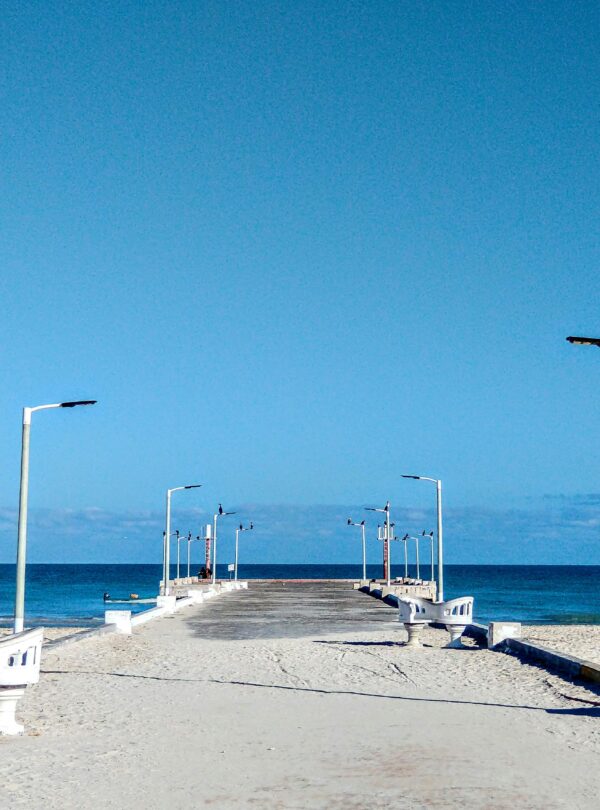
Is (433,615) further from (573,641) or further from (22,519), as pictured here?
(22,519)

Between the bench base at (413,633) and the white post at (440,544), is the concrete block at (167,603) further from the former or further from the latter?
the bench base at (413,633)

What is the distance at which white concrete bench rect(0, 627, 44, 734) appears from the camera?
34.5 feet

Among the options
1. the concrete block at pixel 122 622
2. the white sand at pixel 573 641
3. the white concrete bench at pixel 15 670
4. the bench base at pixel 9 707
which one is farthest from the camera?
the concrete block at pixel 122 622

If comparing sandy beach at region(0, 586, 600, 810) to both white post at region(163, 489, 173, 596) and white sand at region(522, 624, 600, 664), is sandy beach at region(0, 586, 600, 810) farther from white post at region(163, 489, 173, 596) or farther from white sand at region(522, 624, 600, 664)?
white post at region(163, 489, 173, 596)

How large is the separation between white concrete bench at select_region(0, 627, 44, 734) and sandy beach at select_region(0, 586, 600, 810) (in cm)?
26

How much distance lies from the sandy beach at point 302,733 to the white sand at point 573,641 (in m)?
4.06

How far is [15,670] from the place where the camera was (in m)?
10.6

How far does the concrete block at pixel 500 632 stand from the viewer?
2212cm

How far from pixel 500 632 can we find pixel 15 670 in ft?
45.9

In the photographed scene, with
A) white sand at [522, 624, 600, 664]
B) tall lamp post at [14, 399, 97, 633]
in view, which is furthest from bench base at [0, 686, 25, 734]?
white sand at [522, 624, 600, 664]

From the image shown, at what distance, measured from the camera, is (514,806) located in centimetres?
798

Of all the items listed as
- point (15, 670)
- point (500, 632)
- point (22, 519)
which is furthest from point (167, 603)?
point (15, 670)

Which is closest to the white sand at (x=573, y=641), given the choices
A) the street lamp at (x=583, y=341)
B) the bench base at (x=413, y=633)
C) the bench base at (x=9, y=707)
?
the bench base at (x=413, y=633)

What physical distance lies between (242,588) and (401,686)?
5952 centimetres
